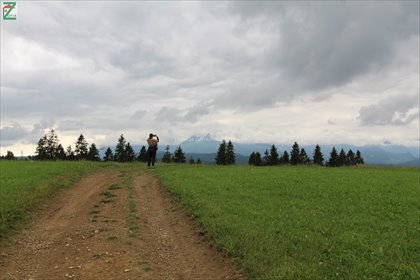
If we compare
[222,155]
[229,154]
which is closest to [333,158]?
[229,154]

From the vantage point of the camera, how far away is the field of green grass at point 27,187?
1942 centimetres

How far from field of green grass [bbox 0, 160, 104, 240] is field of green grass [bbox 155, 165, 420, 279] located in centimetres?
801

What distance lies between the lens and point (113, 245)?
15.1 m

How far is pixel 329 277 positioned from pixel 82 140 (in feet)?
413

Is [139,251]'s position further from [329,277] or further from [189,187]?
[189,187]

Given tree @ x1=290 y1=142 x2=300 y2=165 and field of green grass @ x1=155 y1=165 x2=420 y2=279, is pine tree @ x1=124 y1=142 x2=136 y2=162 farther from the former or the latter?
field of green grass @ x1=155 y1=165 x2=420 y2=279

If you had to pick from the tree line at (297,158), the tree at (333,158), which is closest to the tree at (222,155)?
the tree line at (297,158)

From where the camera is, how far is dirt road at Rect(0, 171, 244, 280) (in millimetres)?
12953

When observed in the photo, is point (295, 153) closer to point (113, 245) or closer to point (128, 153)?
point (128, 153)

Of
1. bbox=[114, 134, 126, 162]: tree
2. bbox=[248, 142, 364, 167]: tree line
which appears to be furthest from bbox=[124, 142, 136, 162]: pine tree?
bbox=[248, 142, 364, 167]: tree line

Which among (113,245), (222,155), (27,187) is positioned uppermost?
(222,155)

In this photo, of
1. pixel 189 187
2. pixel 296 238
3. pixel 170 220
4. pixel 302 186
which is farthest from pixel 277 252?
pixel 302 186

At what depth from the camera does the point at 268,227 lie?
16328mm

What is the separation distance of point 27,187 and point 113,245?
583 inches
